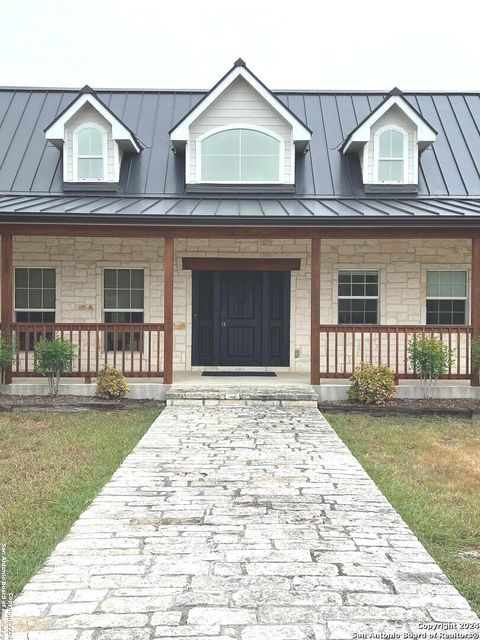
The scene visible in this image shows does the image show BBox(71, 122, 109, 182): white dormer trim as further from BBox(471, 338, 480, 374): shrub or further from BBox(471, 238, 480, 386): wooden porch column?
BBox(471, 338, 480, 374): shrub

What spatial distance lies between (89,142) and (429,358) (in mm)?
8388

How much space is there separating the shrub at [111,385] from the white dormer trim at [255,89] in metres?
5.54

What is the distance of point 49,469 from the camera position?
670cm

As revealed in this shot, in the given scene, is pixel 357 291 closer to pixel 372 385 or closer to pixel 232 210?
pixel 372 385

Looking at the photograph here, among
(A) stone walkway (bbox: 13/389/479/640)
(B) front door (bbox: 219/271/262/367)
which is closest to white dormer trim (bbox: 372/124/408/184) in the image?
(B) front door (bbox: 219/271/262/367)

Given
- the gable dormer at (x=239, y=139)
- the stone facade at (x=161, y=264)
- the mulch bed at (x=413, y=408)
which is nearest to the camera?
the mulch bed at (x=413, y=408)

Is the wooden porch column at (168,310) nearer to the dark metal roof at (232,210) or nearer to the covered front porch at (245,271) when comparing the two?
the dark metal roof at (232,210)

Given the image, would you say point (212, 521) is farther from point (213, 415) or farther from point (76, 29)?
point (76, 29)

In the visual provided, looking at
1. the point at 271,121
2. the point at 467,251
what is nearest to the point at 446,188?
the point at 467,251

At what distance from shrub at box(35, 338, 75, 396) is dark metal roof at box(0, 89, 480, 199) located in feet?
12.8

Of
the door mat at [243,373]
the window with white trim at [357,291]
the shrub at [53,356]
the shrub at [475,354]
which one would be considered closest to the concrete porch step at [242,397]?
the shrub at [53,356]

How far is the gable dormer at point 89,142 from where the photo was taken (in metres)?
13.2

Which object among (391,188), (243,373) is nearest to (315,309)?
(243,373)

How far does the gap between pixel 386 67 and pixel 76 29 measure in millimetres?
26032
